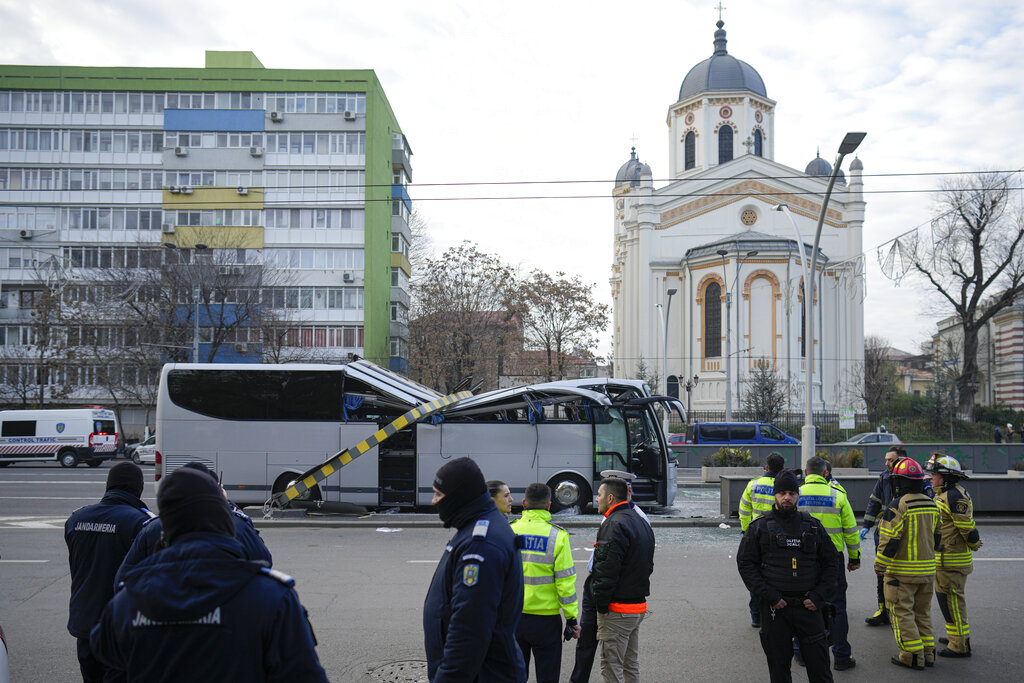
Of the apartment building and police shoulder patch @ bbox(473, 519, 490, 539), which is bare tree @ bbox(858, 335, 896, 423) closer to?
the apartment building

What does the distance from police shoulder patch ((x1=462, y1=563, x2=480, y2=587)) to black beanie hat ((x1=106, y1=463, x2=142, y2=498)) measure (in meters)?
2.94

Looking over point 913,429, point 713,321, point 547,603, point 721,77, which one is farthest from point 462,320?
point 547,603

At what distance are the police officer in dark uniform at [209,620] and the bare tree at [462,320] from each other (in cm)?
4077

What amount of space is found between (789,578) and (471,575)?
3.14m

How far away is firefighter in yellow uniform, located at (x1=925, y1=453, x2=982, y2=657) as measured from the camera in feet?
23.3

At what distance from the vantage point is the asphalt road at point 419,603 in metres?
6.80

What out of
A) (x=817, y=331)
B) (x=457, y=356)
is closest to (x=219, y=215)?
(x=457, y=356)

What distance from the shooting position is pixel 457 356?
43938 mm

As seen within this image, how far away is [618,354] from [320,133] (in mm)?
30052

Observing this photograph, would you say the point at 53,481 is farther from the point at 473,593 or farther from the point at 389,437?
the point at 473,593

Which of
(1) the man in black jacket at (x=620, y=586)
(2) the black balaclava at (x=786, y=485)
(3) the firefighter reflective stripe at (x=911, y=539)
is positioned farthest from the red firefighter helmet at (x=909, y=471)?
(1) the man in black jacket at (x=620, y=586)

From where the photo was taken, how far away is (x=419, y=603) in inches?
355

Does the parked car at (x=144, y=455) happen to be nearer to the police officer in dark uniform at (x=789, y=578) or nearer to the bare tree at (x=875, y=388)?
the police officer in dark uniform at (x=789, y=578)

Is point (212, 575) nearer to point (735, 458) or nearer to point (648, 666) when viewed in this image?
point (648, 666)
